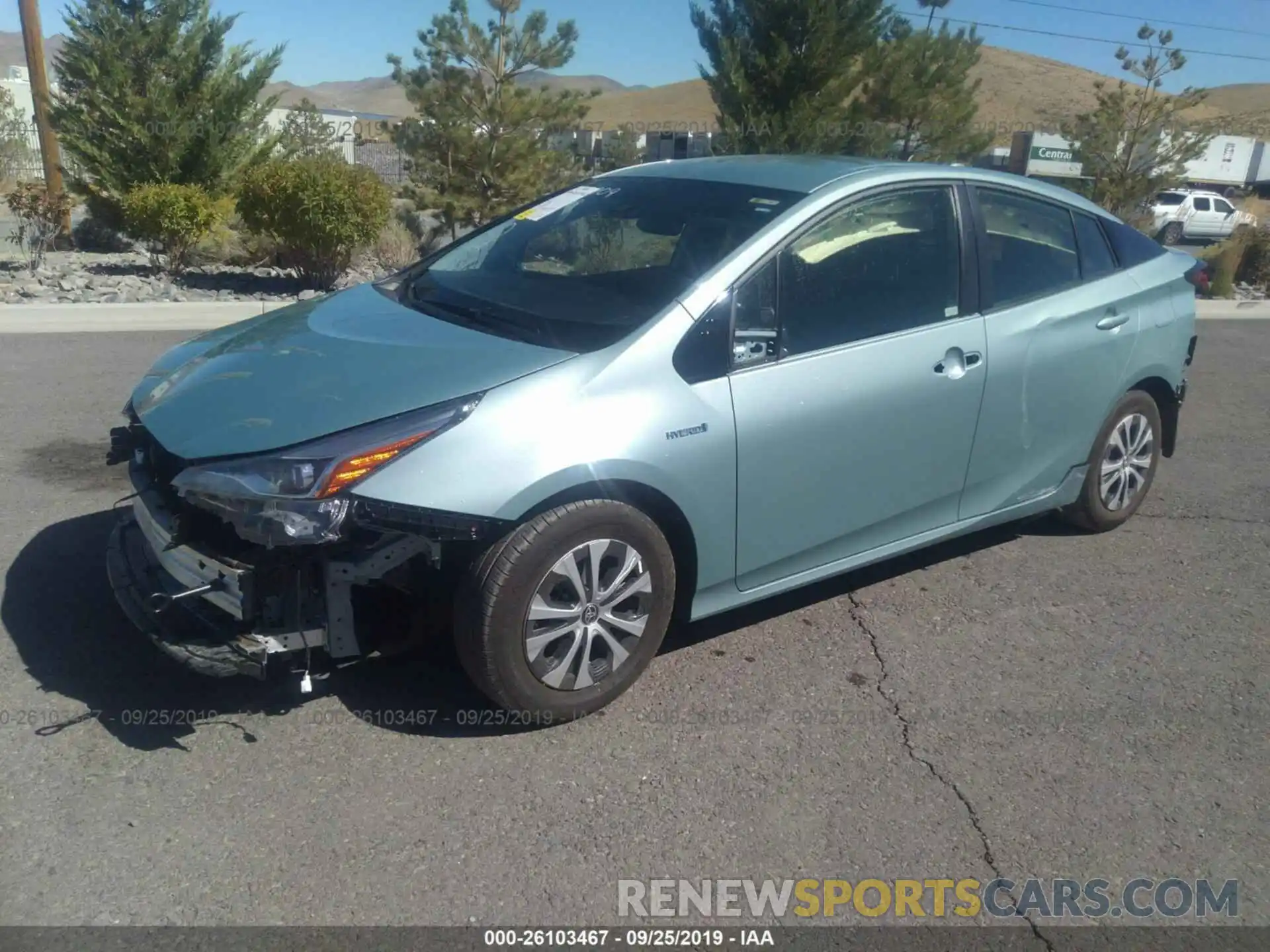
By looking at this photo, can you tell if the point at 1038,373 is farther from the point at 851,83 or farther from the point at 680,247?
the point at 851,83

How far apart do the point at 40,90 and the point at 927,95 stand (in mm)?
14818

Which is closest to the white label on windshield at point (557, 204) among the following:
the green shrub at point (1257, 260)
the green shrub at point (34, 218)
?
the green shrub at point (34, 218)

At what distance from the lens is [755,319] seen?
3832 mm

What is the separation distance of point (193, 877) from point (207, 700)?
886 millimetres

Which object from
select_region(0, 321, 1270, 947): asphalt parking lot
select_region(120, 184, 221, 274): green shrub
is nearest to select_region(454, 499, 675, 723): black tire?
select_region(0, 321, 1270, 947): asphalt parking lot

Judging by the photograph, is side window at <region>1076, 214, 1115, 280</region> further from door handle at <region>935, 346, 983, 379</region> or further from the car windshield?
the car windshield

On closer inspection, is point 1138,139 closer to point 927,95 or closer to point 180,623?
point 927,95

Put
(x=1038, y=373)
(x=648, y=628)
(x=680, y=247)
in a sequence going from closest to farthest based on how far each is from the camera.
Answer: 1. (x=648, y=628)
2. (x=680, y=247)
3. (x=1038, y=373)

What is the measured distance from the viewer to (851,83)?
56.1 feet

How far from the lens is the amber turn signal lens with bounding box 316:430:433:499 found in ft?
10.2

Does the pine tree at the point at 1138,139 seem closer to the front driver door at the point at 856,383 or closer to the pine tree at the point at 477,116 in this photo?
the pine tree at the point at 477,116

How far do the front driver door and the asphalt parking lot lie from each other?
1.63ft

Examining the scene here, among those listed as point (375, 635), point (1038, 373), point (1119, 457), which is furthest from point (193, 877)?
point (1119, 457)

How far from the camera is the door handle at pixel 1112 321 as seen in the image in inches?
194
